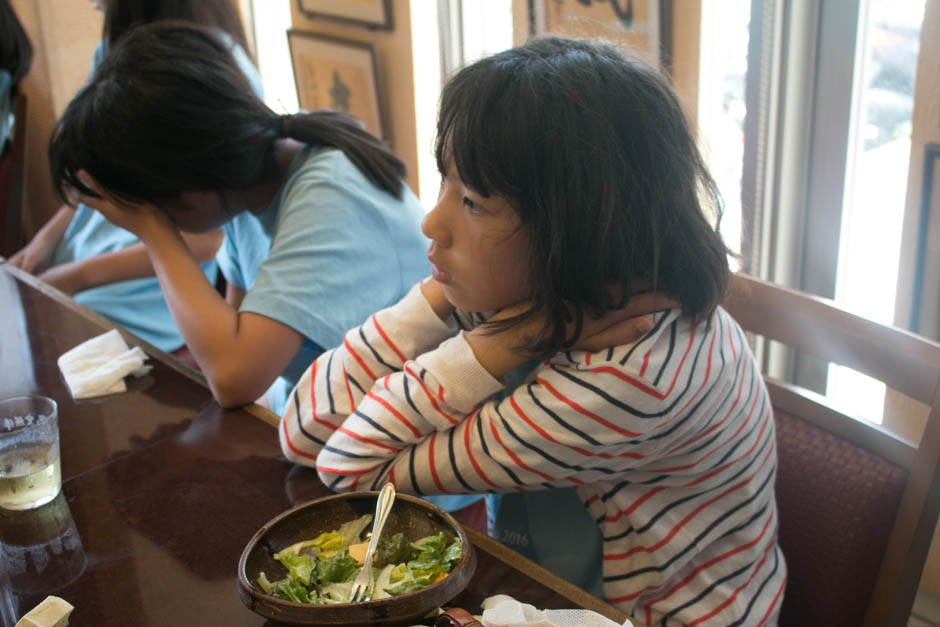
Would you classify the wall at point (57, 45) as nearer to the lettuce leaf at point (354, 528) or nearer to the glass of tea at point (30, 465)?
the glass of tea at point (30, 465)

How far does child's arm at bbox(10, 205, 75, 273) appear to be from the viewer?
2.18 meters

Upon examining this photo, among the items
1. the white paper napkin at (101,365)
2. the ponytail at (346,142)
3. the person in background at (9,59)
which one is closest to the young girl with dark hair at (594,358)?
the white paper napkin at (101,365)

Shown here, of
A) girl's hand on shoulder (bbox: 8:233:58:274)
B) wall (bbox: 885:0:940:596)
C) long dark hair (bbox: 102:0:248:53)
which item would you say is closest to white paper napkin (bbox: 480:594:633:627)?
wall (bbox: 885:0:940:596)

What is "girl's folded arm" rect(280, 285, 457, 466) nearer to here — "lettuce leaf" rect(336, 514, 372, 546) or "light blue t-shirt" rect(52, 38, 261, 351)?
"lettuce leaf" rect(336, 514, 372, 546)

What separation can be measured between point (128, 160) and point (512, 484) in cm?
75

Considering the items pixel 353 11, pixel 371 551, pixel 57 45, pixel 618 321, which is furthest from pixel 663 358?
pixel 57 45

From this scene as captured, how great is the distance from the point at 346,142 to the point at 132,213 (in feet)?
1.12

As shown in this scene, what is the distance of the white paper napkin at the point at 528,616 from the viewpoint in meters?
0.69

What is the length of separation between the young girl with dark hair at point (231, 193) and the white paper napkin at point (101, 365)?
0.08 m

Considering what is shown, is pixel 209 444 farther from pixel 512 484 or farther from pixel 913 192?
pixel 913 192

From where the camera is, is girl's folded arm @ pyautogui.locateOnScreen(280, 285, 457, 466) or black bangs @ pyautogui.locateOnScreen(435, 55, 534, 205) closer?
black bangs @ pyautogui.locateOnScreen(435, 55, 534, 205)

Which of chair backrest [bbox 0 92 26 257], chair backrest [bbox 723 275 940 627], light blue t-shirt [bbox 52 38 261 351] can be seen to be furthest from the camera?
chair backrest [bbox 0 92 26 257]

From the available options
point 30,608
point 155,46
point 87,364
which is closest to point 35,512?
point 30,608

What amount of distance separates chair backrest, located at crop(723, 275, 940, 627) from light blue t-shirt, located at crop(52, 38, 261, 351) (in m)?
1.38
